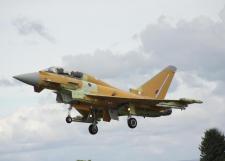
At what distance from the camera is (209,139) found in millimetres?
104562

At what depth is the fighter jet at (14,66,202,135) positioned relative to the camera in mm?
45812

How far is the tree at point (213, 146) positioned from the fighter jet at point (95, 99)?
52.9 metres

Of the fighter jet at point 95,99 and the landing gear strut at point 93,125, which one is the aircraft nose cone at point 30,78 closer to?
the fighter jet at point 95,99

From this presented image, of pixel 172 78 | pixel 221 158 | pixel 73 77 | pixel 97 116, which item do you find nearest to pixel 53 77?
pixel 73 77

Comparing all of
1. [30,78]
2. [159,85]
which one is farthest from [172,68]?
[30,78]

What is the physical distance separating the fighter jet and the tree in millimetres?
52862

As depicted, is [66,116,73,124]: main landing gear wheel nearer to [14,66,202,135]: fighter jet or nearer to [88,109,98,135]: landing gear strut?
[14,66,202,135]: fighter jet

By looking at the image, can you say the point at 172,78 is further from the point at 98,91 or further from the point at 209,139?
the point at 209,139

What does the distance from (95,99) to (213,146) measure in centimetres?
5914

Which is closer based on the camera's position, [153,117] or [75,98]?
[75,98]

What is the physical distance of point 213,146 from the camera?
339 ft

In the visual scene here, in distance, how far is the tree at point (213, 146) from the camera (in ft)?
338

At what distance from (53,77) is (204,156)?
2479 inches

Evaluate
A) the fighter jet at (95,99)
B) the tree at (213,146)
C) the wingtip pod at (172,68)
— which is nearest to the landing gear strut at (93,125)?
the fighter jet at (95,99)
